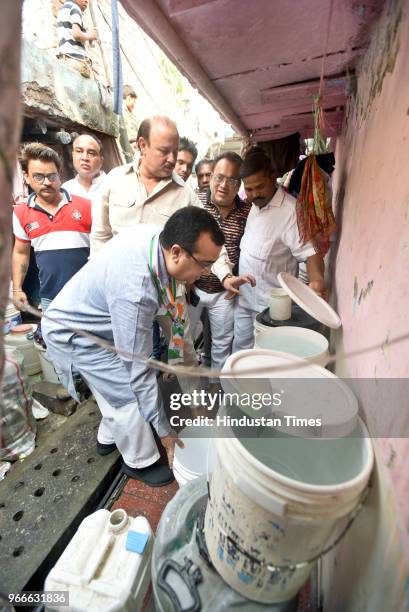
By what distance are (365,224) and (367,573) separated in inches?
51.6

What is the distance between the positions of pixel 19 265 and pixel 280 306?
8.98ft

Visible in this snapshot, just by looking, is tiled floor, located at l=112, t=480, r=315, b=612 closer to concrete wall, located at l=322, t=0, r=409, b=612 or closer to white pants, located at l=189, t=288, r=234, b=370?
concrete wall, located at l=322, t=0, r=409, b=612

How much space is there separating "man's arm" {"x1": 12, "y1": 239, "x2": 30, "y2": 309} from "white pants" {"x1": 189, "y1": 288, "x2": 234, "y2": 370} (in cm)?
178

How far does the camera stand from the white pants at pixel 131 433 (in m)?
1.97

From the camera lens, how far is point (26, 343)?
135 inches

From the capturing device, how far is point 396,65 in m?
1.12

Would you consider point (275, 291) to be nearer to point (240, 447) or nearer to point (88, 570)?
point (240, 447)

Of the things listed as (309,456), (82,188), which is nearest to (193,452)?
(309,456)

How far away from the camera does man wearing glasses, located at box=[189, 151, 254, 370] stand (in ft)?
8.75

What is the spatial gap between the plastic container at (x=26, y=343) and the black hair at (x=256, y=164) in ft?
9.66

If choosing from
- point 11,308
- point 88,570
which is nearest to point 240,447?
point 88,570

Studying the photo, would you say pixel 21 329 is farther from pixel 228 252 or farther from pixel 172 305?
pixel 228 252

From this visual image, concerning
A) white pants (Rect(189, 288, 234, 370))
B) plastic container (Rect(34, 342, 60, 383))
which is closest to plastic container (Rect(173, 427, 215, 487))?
white pants (Rect(189, 288, 234, 370))

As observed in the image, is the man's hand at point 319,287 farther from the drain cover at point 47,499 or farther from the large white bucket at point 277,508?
the drain cover at point 47,499
